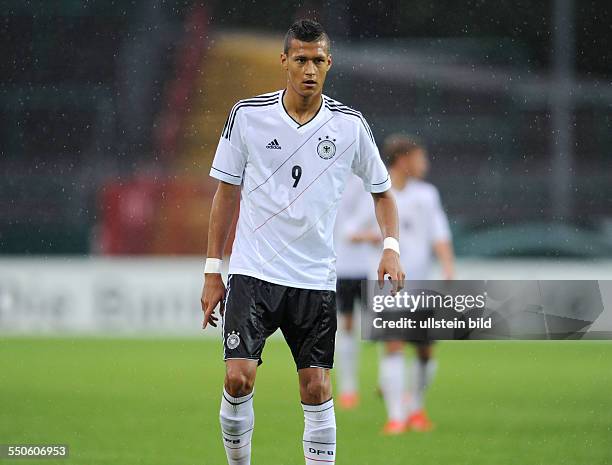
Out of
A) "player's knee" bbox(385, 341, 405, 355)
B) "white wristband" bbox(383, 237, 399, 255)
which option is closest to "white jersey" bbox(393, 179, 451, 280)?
"player's knee" bbox(385, 341, 405, 355)

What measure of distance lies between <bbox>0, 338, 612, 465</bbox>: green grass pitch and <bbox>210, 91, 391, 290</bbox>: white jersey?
1626 mm

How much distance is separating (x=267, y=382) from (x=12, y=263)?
432 cm

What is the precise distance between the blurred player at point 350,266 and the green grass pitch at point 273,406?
0.97 feet

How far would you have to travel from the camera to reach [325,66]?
442 cm

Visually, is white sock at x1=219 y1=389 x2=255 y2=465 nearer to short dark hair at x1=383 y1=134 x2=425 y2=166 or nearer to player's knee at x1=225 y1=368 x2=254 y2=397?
player's knee at x1=225 y1=368 x2=254 y2=397

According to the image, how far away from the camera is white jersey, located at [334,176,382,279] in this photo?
8.03 meters

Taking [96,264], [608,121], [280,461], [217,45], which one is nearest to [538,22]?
[608,121]

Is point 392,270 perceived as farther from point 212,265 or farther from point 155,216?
point 155,216

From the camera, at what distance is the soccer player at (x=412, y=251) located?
7289mm

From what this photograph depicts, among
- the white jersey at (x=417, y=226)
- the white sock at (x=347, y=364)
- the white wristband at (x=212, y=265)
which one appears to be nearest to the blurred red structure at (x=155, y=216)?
A: the white sock at (x=347, y=364)

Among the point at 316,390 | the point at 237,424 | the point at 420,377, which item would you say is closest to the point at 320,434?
the point at 316,390

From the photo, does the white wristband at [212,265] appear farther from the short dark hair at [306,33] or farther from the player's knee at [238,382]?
the short dark hair at [306,33]

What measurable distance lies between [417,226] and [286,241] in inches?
139

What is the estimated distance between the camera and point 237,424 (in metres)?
4.52
